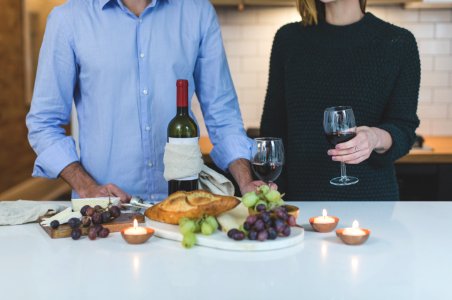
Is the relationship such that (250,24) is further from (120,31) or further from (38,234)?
(38,234)

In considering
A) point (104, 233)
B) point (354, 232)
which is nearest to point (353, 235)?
point (354, 232)

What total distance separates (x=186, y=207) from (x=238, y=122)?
723mm

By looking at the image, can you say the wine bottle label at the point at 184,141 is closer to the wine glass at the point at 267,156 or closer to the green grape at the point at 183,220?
the wine glass at the point at 267,156

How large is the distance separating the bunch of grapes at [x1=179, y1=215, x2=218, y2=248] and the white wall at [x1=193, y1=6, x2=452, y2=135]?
2.84m

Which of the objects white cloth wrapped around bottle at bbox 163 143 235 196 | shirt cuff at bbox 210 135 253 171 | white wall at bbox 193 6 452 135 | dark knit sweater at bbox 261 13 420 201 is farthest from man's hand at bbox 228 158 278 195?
white wall at bbox 193 6 452 135

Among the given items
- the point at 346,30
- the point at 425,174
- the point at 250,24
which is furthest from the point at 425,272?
the point at 250,24

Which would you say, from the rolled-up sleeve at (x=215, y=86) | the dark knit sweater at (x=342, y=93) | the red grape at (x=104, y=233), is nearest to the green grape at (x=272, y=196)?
the red grape at (x=104, y=233)

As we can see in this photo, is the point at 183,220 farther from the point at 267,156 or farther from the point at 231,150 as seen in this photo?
the point at 231,150

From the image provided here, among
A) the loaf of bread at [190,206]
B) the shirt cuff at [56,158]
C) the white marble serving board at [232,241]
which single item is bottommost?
the white marble serving board at [232,241]

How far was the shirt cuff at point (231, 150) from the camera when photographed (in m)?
2.06

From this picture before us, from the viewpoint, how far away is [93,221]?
1565mm

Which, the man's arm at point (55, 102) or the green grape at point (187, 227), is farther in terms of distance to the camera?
the man's arm at point (55, 102)

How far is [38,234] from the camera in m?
1.60

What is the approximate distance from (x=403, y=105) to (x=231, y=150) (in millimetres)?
580
